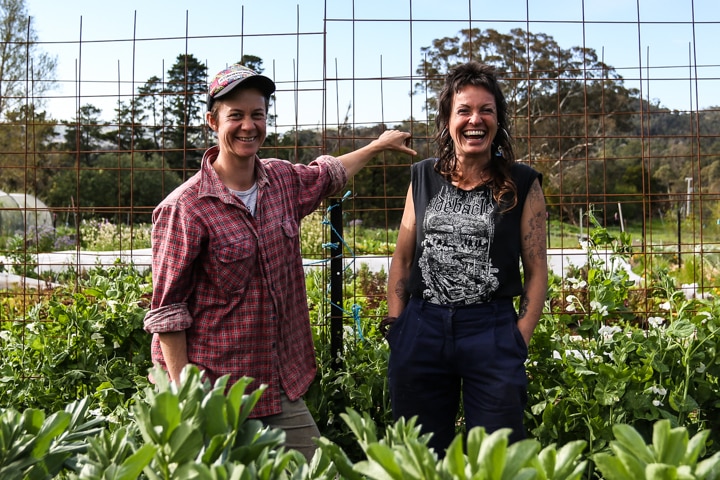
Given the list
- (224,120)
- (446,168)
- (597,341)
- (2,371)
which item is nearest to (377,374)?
(597,341)

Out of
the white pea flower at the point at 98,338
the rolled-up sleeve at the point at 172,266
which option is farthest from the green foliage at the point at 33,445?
the white pea flower at the point at 98,338

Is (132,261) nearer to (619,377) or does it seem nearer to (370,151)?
(370,151)

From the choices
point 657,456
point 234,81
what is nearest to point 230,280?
point 234,81

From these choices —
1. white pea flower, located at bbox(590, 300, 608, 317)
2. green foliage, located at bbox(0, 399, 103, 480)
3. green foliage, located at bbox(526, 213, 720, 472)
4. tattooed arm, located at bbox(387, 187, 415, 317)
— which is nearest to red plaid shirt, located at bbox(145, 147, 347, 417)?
tattooed arm, located at bbox(387, 187, 415, 317)

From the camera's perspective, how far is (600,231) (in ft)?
10.3

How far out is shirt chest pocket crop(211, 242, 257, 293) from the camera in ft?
6.76

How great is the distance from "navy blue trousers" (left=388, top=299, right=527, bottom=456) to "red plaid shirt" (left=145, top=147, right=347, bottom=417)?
36 centimetres

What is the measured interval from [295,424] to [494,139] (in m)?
1.13

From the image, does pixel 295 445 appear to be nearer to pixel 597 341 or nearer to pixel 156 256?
pixel 156 256

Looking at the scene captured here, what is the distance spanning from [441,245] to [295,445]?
0.79 metres

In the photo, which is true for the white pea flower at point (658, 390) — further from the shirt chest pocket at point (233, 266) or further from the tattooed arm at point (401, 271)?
the shirt chest pocket at point (233, 266)

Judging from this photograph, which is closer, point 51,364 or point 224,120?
A: point 224,120

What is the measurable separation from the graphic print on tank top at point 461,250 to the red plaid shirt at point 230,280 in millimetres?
445

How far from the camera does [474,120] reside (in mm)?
2154
